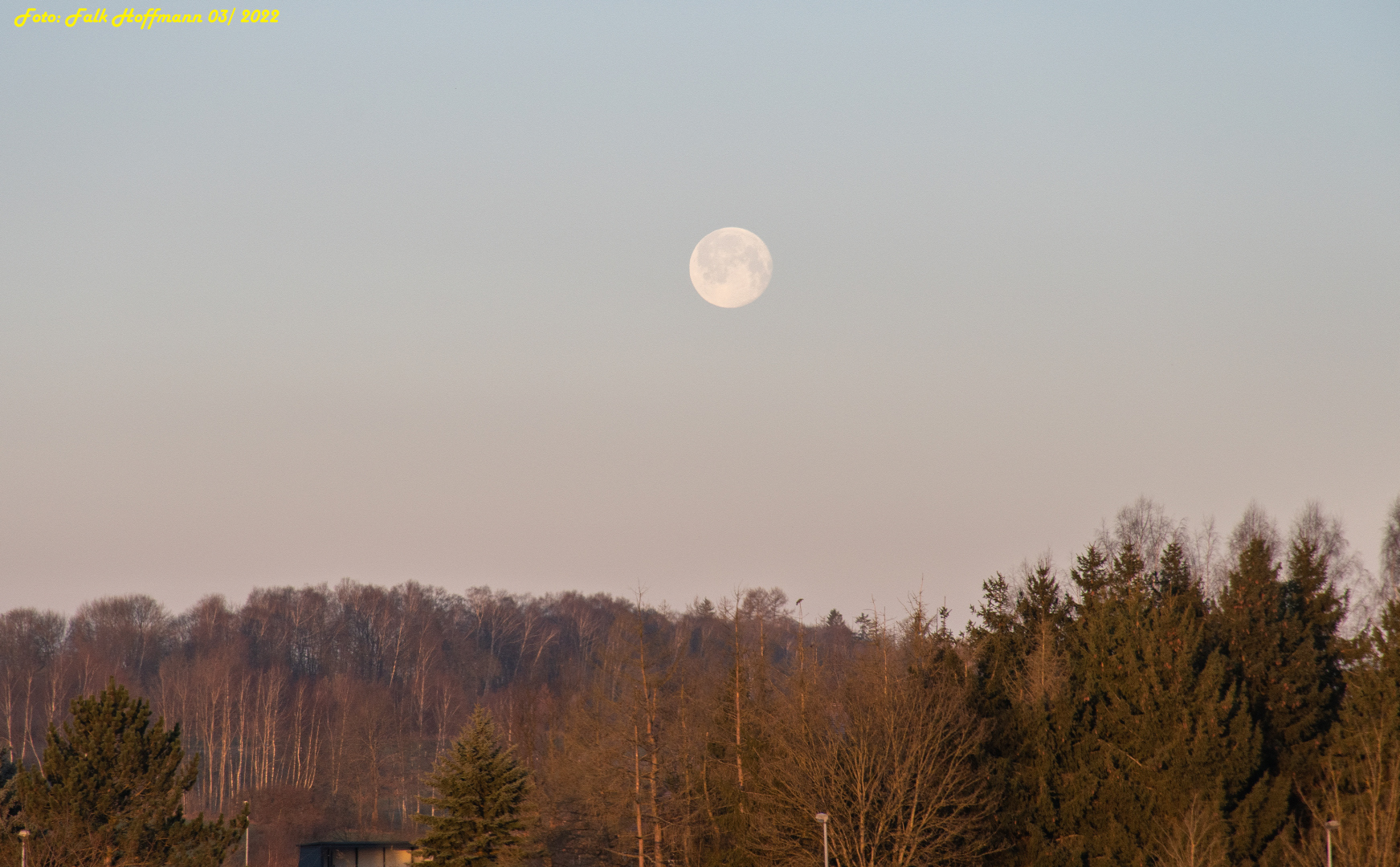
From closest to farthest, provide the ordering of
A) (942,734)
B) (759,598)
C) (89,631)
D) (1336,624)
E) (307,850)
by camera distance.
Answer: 1. (942,734)
2. (1336,624)
3. (307,850)
4. (89,631)
5. (759,598)

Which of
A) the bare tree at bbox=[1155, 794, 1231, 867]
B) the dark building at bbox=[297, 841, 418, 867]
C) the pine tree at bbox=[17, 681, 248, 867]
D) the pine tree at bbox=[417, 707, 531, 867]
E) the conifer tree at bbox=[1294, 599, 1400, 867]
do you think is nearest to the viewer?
the conifer tree at bbox=[1294, 599, 1400, 867]

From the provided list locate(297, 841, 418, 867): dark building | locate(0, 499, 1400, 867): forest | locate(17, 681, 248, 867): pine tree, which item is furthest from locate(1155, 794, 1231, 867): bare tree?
locate(297, 841, 418, 867): dark building

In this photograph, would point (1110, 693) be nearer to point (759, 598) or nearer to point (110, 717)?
point (110, 717)

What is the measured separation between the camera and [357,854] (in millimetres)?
67562

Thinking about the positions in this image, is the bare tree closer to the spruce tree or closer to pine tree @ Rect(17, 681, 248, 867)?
the spruce tree

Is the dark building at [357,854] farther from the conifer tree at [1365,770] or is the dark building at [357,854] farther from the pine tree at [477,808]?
the conifer tree at [1365,770]

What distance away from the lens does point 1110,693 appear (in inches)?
1650

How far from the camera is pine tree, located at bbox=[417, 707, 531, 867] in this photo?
38719 millimetres

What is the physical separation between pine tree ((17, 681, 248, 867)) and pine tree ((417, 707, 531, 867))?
5.84m

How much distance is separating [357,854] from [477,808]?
106 feet

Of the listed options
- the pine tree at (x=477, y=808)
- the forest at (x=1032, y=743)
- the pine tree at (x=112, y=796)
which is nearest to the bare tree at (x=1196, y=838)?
the forest at (x=1032, y=743)

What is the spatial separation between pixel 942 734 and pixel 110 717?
79.6ft

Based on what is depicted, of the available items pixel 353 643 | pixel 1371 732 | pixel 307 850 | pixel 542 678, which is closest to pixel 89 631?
pixel 353 643

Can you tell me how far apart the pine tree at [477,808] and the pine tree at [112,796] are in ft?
19.2
